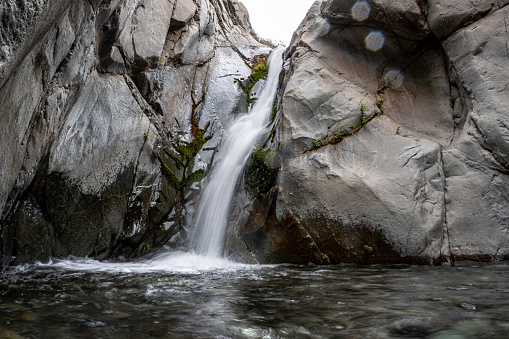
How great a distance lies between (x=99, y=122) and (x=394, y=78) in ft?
25.8

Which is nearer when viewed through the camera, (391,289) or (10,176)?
(391,289)

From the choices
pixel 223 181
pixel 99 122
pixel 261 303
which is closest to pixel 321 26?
pixel 223 181

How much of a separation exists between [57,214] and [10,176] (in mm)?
2204

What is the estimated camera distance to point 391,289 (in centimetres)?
431

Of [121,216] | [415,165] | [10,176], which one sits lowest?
[121,216]

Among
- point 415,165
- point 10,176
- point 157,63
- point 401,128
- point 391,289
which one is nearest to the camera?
point 391,289

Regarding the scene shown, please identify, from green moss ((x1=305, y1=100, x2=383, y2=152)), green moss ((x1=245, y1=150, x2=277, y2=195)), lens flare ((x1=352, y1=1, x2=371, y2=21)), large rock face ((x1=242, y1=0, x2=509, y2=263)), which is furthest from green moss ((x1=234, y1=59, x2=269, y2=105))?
green moss ((x1=305, y1=100, x2=383, y2=152))

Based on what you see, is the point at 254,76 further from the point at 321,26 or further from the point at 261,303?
the point at 261,303

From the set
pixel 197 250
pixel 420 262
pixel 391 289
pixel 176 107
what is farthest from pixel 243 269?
pixel 176 107

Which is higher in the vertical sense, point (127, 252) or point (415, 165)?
point (415, 165)

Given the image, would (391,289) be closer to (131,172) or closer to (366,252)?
(366,252)

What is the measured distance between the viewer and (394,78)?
9141 millimetres

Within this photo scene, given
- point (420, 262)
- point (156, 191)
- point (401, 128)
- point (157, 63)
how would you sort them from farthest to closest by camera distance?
point (157, 63) < point (156, 191) < point (401, 128) < point (420, 262)

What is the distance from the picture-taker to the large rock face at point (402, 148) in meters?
6.61
